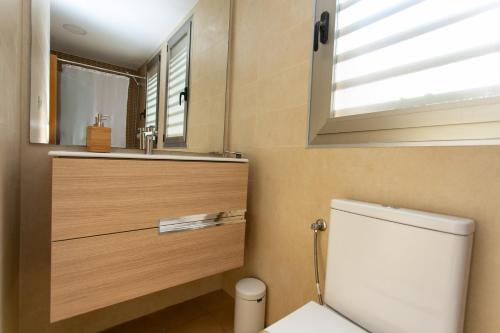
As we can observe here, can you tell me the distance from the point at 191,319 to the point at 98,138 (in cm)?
111

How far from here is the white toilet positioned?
613 millimetres

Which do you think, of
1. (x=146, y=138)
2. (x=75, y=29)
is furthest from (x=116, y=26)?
(x=146, y=138)

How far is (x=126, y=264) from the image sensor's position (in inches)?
36.4

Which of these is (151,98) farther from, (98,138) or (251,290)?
(251,290)

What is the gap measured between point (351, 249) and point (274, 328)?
0.35m

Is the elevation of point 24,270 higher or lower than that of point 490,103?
Result: lower

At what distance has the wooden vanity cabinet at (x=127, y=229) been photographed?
80cm

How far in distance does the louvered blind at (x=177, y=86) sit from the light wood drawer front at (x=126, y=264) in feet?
2.20

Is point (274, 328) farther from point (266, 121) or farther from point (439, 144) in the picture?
point (266, 121)

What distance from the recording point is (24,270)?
3.43ft

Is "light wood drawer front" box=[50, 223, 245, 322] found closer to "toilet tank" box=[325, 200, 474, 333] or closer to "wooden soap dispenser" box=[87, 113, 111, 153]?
"wooden soap dispenser" box=[87, 113, 111, 153]

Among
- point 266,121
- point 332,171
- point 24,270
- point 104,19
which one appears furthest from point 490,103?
point 24,270

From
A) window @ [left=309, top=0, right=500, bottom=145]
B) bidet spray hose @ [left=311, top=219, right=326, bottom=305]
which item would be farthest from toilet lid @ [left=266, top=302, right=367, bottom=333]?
window @ [left=309, top=0, right=500, bottom=145]

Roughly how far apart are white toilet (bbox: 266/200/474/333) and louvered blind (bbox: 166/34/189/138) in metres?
1.03
